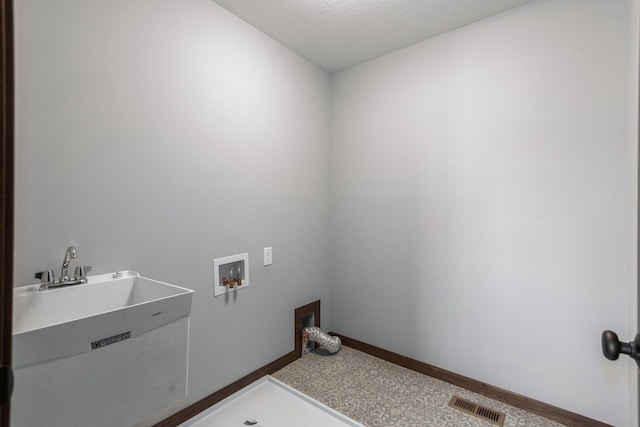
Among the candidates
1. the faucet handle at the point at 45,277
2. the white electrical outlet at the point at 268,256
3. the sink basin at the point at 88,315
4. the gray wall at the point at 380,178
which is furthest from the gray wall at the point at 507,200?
the faucet handle at the point at 45,277

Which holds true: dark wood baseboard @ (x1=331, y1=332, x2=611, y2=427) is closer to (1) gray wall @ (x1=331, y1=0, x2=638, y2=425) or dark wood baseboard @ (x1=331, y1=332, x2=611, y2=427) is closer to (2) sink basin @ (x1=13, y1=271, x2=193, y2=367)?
(1) gray wall @ (x1=331, y1=0, x2=638, y2=425)

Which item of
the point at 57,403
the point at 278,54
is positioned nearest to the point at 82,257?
the point at 57,403

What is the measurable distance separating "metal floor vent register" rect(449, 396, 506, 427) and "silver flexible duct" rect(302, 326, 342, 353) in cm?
88

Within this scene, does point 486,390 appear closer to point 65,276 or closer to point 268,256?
point 268,256

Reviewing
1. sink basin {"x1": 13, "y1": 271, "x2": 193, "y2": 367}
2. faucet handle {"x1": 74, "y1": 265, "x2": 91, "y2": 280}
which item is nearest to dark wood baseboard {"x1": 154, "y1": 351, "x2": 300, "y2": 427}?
sink basin {"x1": 13, "y1": 271, "x2": 193, "y2": 367}

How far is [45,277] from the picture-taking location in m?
1.11

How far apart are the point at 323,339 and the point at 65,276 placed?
1.74 meters

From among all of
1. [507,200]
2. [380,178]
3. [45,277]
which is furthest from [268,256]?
[507,200]

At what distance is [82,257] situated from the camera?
1263 mm

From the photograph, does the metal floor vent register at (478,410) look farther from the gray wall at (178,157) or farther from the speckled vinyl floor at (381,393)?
the gray wall at (178,157)

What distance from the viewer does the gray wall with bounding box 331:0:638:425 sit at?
1526 millimetres

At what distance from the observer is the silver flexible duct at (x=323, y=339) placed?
92.5 inches

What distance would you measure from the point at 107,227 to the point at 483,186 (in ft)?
6.85

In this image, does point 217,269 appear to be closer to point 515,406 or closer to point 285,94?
point 285,94
